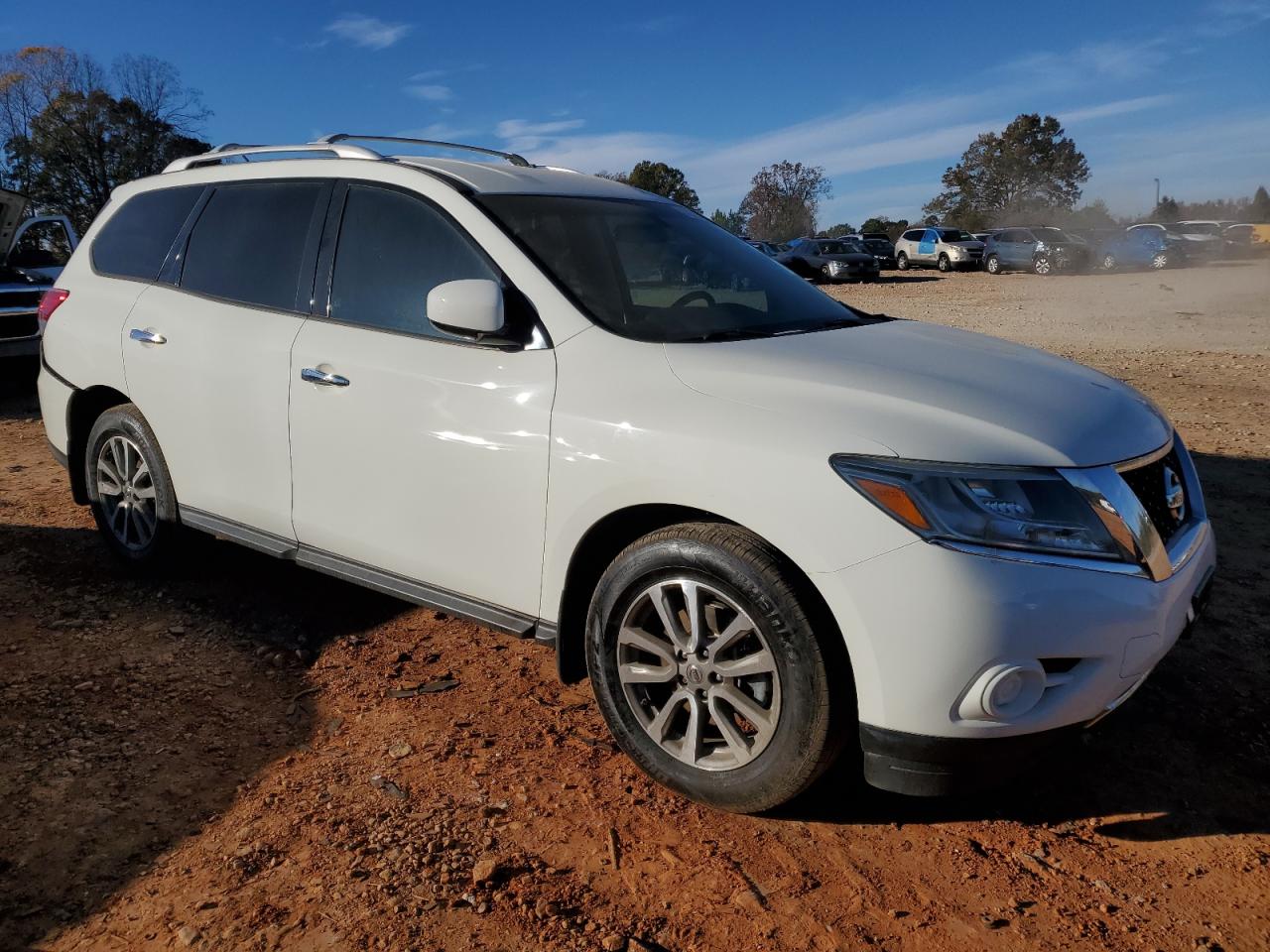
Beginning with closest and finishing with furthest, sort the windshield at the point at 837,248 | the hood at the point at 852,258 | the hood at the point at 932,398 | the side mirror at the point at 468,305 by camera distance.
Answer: the hood at the point at 932,398 < the side mirror at the point at 468,305 < the hood at the point at 852,258 < the windshield at the point at 837,248

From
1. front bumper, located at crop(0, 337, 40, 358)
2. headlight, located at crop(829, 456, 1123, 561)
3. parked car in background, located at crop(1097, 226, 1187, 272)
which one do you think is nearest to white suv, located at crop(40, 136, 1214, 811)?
headlight, located at crop(829, 456, 1123, 561)

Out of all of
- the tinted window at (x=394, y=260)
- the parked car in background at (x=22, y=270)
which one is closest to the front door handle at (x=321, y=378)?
the tinted window at (x=394, y=260)

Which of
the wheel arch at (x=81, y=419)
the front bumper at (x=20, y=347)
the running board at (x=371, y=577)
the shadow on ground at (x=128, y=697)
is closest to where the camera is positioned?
the shadow on ground at (x=128, y=697)

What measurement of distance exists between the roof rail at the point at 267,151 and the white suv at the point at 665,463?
0.03 meters

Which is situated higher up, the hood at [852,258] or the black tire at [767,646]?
the black tire at [767,646]

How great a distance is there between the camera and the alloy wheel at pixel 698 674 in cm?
262

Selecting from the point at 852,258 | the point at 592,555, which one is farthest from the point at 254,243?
the point at 852,258

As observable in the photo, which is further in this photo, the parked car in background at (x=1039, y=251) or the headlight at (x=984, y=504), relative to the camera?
the parked car in background at (x=1039, y=251)

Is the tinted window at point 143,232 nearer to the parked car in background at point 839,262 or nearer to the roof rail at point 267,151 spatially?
the roof rail at point 267,151

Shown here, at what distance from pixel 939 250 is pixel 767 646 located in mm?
36239

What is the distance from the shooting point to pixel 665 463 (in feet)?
8.70

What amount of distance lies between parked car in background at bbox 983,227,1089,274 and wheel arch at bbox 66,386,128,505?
32479 millimetres

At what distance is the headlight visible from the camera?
2324 mm

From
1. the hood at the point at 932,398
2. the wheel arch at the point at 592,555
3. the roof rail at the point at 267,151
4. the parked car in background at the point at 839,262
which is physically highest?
the roof rail at the point at 267,151
